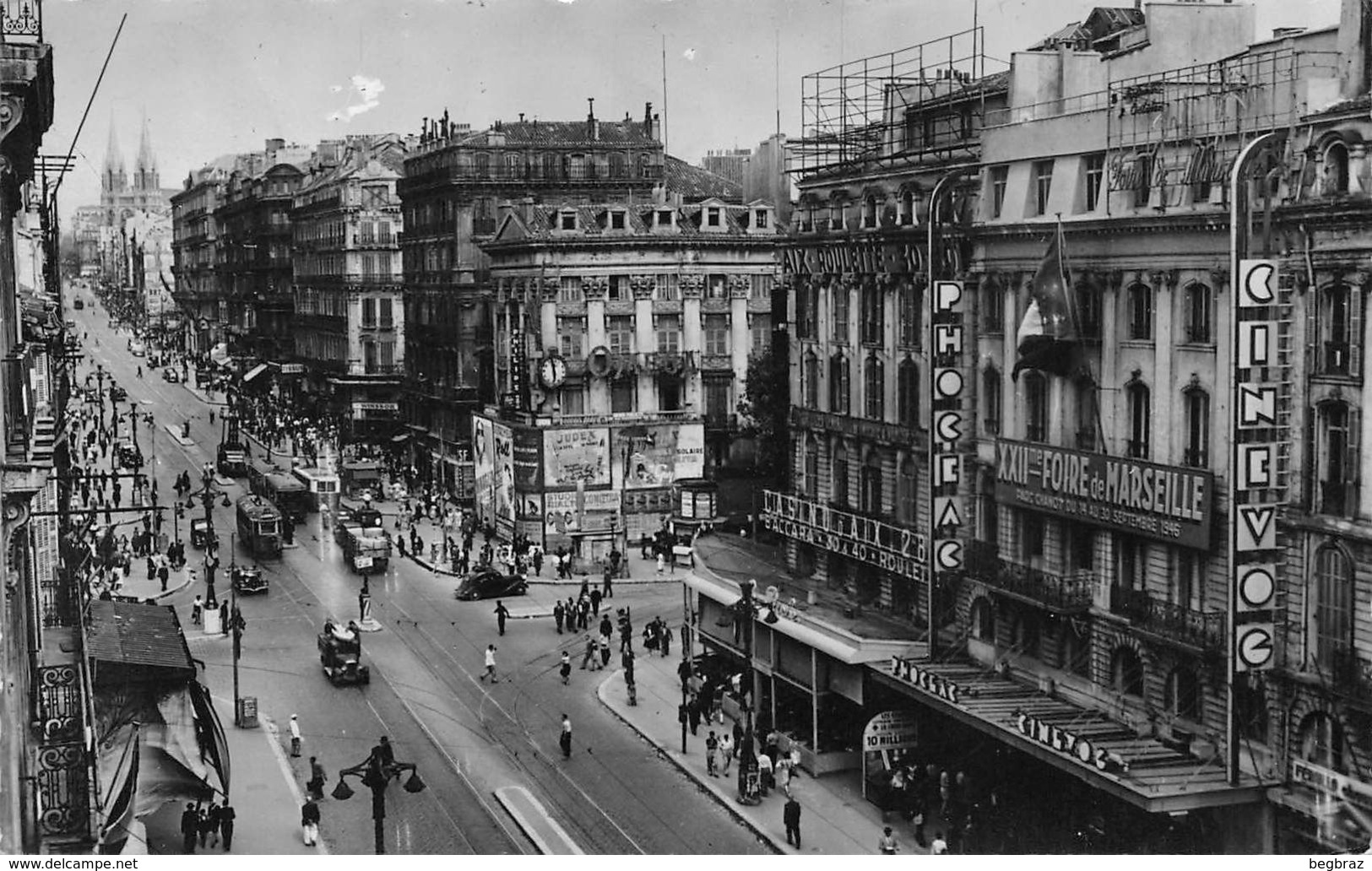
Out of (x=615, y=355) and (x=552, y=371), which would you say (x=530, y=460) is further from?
(x=615, y=355)

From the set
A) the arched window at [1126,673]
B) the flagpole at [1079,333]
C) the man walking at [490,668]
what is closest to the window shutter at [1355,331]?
the flagpole at [1079,333]

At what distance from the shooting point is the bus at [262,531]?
79.6 m

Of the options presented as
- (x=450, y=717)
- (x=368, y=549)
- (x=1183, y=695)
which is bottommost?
(x=450, y=717)

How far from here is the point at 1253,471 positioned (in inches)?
1336

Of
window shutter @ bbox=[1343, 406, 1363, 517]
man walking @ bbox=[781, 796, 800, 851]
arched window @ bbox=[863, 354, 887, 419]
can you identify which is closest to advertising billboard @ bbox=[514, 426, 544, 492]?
arched window @ bbox=[863, 354, 887, 419]

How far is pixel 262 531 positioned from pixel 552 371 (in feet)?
51.0

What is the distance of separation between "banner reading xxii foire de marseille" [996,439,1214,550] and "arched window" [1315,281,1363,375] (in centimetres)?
373

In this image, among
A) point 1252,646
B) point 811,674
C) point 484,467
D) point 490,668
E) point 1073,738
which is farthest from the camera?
point 484,467

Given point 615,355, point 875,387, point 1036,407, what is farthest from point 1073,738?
point 615,355

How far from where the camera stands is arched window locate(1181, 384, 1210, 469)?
122ft

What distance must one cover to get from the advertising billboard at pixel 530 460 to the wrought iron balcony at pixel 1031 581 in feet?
127

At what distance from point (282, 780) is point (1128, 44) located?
2892 cm

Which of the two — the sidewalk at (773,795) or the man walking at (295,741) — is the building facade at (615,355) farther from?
the man walking at (295,741)

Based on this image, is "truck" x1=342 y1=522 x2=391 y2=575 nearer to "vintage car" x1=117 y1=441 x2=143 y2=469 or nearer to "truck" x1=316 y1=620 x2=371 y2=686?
"truck" x1=316 y1=620 x2=371 y2=686
